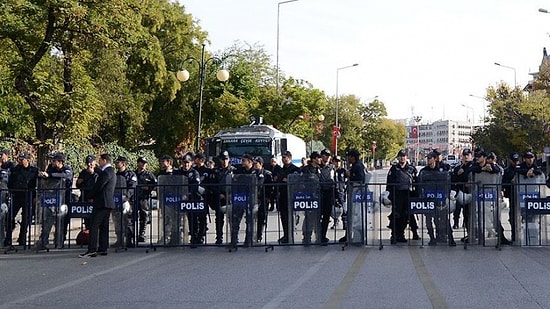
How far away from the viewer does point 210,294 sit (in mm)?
9117

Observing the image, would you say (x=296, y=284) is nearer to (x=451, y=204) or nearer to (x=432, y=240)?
(x=432, y=240)

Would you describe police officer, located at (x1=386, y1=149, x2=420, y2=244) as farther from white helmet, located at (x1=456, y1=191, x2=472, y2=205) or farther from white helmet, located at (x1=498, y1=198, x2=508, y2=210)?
white helmet, located at (x1=498, y1=198, x2=508, y2=210)

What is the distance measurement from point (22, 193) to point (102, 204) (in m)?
2.63

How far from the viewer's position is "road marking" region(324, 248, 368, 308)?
8.48 meters

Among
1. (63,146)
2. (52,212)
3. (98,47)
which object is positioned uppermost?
(98,47)

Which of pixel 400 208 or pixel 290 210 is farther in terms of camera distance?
pixel 400 208

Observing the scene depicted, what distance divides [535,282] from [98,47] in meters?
20.1

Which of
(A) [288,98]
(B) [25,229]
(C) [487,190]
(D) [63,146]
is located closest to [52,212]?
(B) [25,229]

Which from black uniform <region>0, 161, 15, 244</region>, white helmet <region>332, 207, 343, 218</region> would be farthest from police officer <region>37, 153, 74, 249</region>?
white helmet <region>332, 207, 343, 218</region>

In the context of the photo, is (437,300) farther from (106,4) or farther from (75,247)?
(106,4)

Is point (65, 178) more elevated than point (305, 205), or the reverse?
point (65, 178)

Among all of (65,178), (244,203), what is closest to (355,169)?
(244,203)

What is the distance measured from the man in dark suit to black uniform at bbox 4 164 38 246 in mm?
1980

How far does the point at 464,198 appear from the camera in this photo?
14297mm
